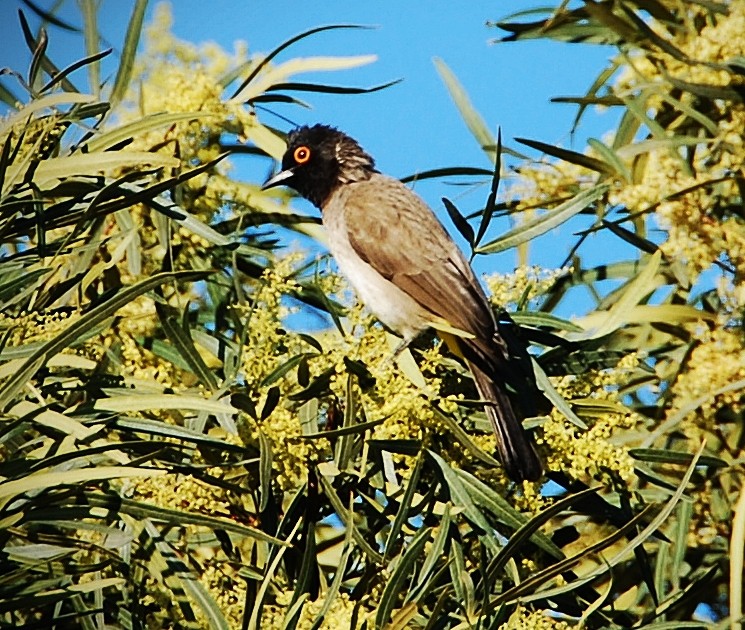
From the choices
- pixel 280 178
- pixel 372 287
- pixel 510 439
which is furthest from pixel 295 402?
pixel 280 178

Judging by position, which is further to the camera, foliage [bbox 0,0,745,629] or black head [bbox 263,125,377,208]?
black head [bbox 263,125,377,208]

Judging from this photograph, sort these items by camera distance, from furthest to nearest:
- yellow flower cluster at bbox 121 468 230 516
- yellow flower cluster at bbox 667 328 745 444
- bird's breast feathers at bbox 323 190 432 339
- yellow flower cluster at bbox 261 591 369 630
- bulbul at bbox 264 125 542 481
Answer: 1. bird's breast feathers at bbox 323 190 432 339
2. yellow flower cluster at bbox 667 328 745 444
3. bulbul at bbox 264 125 542 481
4. yellow flower cluster at bbox 121 468 230 516
5. yellow flower cluster at bbox 261 591 369 630

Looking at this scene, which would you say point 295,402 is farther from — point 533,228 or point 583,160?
point 583,160

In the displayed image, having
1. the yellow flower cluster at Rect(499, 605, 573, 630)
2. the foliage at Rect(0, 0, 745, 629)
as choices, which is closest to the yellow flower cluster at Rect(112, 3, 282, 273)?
the foliage at Rect(0, 0, 745, 629)

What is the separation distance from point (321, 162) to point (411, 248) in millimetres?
760

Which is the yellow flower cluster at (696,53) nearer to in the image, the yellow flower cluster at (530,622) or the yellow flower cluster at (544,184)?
the yellow flower cluster at (544,184)

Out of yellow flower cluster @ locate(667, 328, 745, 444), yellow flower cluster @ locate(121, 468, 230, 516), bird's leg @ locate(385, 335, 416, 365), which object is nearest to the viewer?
yellow flower cluster @ locate(121, 468, 230, 516)

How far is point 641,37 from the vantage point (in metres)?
4.11

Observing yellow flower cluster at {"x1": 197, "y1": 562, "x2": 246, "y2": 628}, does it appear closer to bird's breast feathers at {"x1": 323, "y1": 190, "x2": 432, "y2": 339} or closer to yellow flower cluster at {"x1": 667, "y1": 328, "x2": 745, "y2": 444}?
bird's breast feathers at {"x1": 323, "y1": 190, "x2": 432, "y2": 339}

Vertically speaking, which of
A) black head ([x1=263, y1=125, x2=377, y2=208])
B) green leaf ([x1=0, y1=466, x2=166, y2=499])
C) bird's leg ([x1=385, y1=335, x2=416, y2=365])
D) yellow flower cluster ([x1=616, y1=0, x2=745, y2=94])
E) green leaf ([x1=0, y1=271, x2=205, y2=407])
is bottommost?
green leaf ([x1=0, y1=466, x2=166, y2=499])

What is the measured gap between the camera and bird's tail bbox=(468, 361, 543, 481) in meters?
2.94

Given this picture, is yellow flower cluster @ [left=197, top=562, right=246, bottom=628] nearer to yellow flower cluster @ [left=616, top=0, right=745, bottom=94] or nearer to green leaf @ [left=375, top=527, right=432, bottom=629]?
green leaf @ [left=375, top=527, right=432, bottom=629]

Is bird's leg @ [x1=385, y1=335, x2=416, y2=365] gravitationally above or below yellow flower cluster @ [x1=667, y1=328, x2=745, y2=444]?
above

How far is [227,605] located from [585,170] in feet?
6.33
